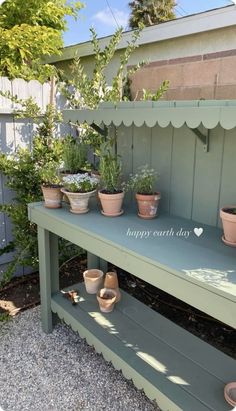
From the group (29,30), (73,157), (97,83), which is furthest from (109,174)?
(29,30)

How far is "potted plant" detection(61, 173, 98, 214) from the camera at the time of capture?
5.95ft

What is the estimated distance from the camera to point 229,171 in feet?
4.92

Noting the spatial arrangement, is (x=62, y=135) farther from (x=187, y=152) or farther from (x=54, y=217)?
(x=187, y=152)

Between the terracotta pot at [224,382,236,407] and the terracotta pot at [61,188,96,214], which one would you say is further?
the terracotta pot at [61,188,96,214]

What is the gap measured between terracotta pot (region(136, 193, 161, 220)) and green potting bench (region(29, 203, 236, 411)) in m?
0.05

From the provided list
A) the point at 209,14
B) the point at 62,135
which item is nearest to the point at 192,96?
the point at 209,14

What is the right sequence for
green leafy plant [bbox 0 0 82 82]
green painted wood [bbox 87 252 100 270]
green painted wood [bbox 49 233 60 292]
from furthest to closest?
green leafy plant [bbox 0 0 82 82], green painted wood [bbox 87 252 100 270], green painted wood [bbox 49 233 60 292]

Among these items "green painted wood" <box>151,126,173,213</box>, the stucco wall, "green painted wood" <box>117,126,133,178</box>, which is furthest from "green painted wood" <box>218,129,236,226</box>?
the stucco wall

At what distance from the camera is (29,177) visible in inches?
99.4

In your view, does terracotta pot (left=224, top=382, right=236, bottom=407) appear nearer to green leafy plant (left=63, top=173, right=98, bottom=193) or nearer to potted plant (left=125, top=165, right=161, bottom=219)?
potted plant (left=125, top=165, right=161, bottom=219)

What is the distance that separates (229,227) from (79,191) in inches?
34.7

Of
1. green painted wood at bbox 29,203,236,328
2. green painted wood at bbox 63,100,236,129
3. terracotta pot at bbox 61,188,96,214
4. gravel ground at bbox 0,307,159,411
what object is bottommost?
gravel ground at bbox 0,307,159,411

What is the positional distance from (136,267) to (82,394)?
924mm

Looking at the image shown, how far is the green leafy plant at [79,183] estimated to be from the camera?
183 centimetres
